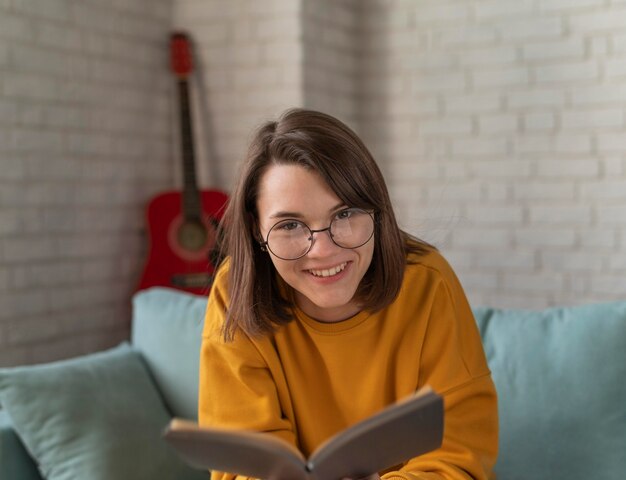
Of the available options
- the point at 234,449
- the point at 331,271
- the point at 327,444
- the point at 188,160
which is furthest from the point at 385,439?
the point at 188,160

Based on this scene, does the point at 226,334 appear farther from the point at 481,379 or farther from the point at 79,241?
the point at 79,241

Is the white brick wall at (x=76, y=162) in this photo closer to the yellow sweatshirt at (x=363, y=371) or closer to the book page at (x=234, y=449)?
the yellow sweatshirt at (x=363, y=371)

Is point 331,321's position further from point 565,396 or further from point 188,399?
point 188,399

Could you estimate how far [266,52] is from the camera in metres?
3.60

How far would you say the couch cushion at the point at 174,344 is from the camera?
100 inches

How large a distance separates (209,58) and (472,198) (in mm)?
1209

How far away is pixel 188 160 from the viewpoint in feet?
11.8

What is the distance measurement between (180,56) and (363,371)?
223cm

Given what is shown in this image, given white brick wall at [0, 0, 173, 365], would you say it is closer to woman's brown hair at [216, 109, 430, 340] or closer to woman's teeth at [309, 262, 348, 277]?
woman's brown hair at [216, 109, 430, 340]

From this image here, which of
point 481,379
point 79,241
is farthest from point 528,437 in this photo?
point 79,241

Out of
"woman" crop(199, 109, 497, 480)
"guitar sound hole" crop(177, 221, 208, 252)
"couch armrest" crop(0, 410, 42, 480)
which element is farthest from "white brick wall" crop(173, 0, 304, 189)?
"woman" crop(199, 109, 497, 480)

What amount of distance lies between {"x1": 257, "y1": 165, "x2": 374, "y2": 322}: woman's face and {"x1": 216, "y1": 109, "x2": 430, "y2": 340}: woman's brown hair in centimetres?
2

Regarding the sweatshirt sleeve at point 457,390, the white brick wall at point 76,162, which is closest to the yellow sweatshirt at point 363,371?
the sweatshirt sleeve at point 457,390

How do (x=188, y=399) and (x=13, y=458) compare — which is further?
(x=188, y=399)
